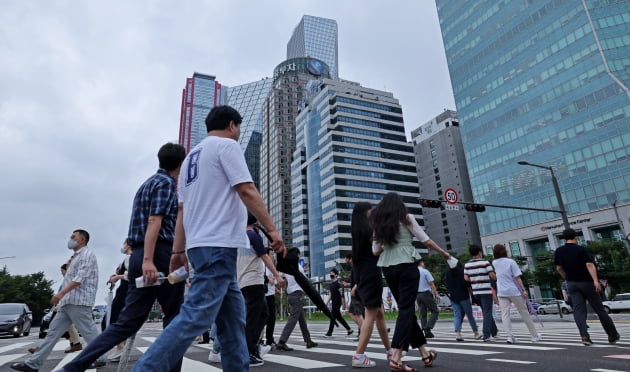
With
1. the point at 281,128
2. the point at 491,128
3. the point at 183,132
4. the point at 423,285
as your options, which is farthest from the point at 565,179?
the point at 183,132

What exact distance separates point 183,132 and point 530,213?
169570mm

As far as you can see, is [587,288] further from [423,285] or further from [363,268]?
[363,268]

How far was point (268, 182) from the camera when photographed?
4926 inches

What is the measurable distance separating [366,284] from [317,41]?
175m

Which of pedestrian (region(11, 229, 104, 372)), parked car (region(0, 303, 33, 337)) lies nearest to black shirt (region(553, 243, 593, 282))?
pedestrian (region(11, 229, 104, 372))

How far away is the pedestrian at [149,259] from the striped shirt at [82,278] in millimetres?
2034

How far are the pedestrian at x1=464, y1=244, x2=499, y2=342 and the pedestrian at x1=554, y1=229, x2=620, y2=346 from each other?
1.36 meters

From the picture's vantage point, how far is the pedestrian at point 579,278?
6164mm

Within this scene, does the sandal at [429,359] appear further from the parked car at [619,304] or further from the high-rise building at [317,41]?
the high-rise building at [317,41]

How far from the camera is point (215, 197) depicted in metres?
2.66

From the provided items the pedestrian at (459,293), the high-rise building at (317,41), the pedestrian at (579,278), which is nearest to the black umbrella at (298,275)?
the pedestrian at (579,278)

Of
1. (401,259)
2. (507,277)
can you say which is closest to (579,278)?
(507,277)

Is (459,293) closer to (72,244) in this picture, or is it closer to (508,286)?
(508,286)

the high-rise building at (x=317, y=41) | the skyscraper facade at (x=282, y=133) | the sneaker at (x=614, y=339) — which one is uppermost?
the high-rise building at (x=317, y=41)
